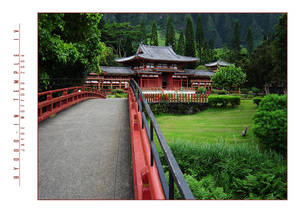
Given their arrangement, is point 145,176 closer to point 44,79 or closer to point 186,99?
point 44,79

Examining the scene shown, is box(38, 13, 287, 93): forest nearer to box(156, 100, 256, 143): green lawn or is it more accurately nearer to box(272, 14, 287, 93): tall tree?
box(272, 14, 287, 93): tall tree

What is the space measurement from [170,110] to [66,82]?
549 cm

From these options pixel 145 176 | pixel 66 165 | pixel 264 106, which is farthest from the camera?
pixel 264 106

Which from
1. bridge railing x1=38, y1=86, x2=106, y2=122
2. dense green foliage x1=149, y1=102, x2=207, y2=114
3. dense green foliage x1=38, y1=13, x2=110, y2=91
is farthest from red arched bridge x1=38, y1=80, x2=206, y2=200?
dense green foliage x1=149, y1=102, x2=207, y2=114

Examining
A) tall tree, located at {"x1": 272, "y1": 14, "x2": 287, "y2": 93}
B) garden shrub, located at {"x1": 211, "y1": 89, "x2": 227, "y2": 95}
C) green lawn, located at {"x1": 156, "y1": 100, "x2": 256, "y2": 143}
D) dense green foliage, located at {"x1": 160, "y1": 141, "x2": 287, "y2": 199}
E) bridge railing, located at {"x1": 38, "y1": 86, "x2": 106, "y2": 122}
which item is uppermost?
tall tree, located at {"x1": 272, "y1": 14, "x2": 287, "y2": 93}

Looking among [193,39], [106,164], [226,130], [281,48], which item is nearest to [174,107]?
[226,130]

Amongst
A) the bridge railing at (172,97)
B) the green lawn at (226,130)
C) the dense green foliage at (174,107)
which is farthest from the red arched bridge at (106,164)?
the bridge railing at (172,97)

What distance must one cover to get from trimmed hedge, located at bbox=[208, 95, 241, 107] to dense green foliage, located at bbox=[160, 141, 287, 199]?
1.76 metres

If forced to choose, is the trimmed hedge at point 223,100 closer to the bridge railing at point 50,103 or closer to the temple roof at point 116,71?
the bridge railing at point 50,103

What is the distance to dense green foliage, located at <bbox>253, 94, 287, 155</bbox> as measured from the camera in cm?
Answer: 351

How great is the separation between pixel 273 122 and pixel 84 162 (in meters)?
3.41

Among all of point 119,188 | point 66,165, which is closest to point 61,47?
point 66,165

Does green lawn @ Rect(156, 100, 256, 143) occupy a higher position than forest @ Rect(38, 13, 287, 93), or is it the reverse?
forest @ Rect(38, 13, 287, 93)

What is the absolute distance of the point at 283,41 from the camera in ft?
6.00
